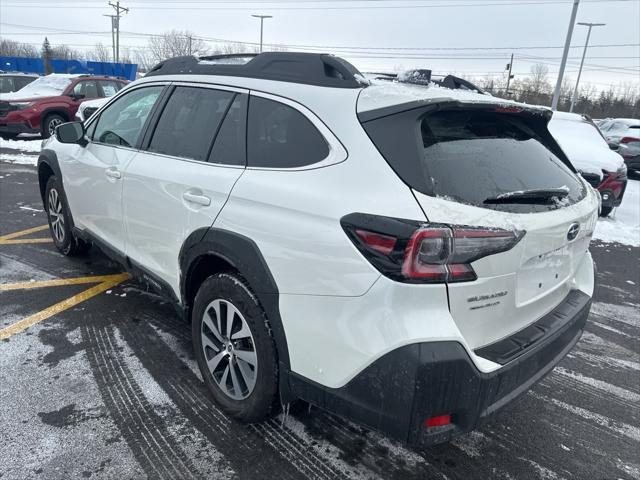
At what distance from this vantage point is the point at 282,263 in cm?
216

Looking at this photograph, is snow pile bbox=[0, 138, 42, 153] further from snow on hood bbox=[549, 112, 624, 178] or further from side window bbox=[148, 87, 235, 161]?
snow on hood bbox=[549, 112, 624, 178]

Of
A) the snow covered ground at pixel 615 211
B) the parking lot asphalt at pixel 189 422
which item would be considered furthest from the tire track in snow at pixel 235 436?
the snow covered ground at pixel 615 211

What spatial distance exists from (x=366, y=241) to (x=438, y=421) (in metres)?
0.77

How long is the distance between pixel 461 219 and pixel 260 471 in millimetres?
1543

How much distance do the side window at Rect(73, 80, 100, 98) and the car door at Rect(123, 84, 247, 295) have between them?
12.0m

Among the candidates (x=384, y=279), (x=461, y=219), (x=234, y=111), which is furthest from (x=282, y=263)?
(x=234, y=111)

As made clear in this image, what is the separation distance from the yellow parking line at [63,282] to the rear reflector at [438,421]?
3.56 m

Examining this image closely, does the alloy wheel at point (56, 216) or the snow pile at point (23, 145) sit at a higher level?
the alloy wheel at point (56, 216)

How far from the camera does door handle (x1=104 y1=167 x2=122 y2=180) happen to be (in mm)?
3469

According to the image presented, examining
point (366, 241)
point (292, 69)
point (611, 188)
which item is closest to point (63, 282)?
point (292, 69)

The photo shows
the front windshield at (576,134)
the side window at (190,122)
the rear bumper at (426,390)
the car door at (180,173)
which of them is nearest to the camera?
the rear bumper at (426,390)

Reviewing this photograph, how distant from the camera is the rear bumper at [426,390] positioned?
1.79 m

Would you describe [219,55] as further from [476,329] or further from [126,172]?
[476,329]

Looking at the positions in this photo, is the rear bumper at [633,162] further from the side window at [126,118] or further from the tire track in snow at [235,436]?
the tire track in snow at [235,436]
